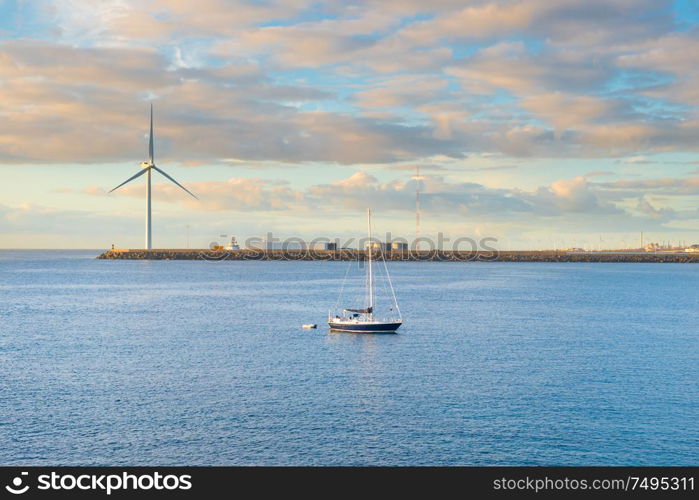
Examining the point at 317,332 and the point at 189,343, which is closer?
the point at 189,343

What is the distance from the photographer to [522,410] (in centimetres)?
5369

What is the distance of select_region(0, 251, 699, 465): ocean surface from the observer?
44.5 meters

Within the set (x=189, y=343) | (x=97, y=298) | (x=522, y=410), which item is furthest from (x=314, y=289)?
(x=522, y=410)

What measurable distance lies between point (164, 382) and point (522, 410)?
109 feet

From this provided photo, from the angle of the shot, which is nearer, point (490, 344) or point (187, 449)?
point (187, 449)

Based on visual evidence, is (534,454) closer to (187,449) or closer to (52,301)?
(187,449)

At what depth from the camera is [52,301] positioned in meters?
146

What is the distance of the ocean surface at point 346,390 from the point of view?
4453 centimetres

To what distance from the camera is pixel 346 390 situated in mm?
60531

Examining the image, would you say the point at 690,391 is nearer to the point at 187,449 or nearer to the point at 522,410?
the point at 522,410
